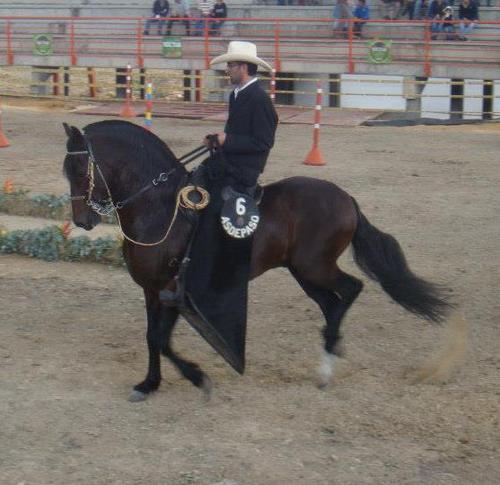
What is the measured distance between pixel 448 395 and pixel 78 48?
21806mm

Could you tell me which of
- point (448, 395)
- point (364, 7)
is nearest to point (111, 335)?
point (448, 395)

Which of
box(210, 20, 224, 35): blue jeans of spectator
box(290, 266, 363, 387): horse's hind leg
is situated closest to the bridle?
box(290, 266, 363, 387): horse's hind leg

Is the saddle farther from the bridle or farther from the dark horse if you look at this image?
the bridle

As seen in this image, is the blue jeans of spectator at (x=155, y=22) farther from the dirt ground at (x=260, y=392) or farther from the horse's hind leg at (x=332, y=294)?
the horse's hind leg at (x=332, y=294)

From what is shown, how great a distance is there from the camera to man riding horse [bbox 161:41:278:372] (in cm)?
609

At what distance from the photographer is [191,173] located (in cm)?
628

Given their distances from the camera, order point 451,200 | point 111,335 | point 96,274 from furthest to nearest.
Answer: point 451,200, point 96,274, point 111,335

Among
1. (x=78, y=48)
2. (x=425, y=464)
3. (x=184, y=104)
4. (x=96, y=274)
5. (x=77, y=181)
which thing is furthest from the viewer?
(x=78, y=48)

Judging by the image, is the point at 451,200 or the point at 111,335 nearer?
the point at 111,335

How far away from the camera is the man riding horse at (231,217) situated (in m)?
6.09

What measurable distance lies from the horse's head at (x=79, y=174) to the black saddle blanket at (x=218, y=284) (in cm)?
73

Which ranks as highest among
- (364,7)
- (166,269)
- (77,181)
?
(364,7)

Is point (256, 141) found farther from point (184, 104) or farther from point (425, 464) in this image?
point (184, 104)

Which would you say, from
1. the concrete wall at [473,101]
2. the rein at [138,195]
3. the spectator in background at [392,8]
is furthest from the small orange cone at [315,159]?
the spectator in background at [392,8]
